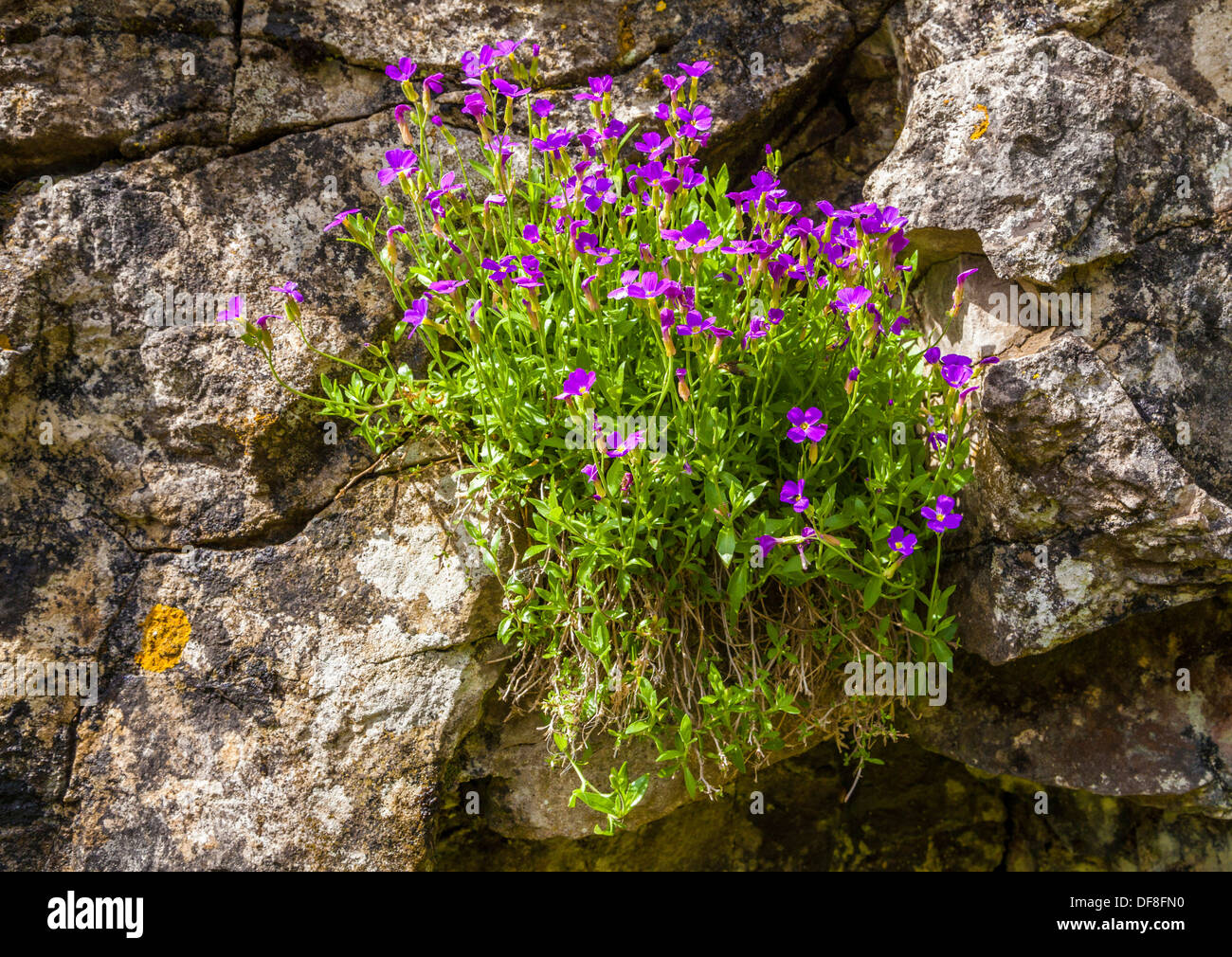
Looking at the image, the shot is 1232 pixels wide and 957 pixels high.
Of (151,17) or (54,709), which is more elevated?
(151,17)

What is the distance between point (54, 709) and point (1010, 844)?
3.28 m

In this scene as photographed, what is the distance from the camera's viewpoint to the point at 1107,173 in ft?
9.39

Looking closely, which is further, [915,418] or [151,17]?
[151,17]

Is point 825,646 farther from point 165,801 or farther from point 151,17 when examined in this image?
point 151,17

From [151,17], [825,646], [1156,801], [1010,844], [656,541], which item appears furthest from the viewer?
[1010,844]

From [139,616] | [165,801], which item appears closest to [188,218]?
[139,616]

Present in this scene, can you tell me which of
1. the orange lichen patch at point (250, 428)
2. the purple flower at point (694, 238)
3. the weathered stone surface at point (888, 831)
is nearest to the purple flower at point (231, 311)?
the orange lichen patch at point (250, 428)

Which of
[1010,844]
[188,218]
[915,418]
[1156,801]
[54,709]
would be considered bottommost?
[1010,844]

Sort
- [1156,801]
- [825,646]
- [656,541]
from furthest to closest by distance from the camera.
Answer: [1156,801] < [825,646] < [656,541]

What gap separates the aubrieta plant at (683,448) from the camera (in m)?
2.58

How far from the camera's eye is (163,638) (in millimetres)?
2928

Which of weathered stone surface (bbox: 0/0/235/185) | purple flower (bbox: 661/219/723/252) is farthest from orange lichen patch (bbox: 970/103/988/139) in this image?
weathered stone surface (bbox: 0/0/235/185)

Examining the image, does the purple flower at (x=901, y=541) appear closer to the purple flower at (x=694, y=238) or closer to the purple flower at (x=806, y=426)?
the purple flower at (x=806, y=426)

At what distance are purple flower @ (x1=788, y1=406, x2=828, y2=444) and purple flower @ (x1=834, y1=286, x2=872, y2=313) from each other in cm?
30
